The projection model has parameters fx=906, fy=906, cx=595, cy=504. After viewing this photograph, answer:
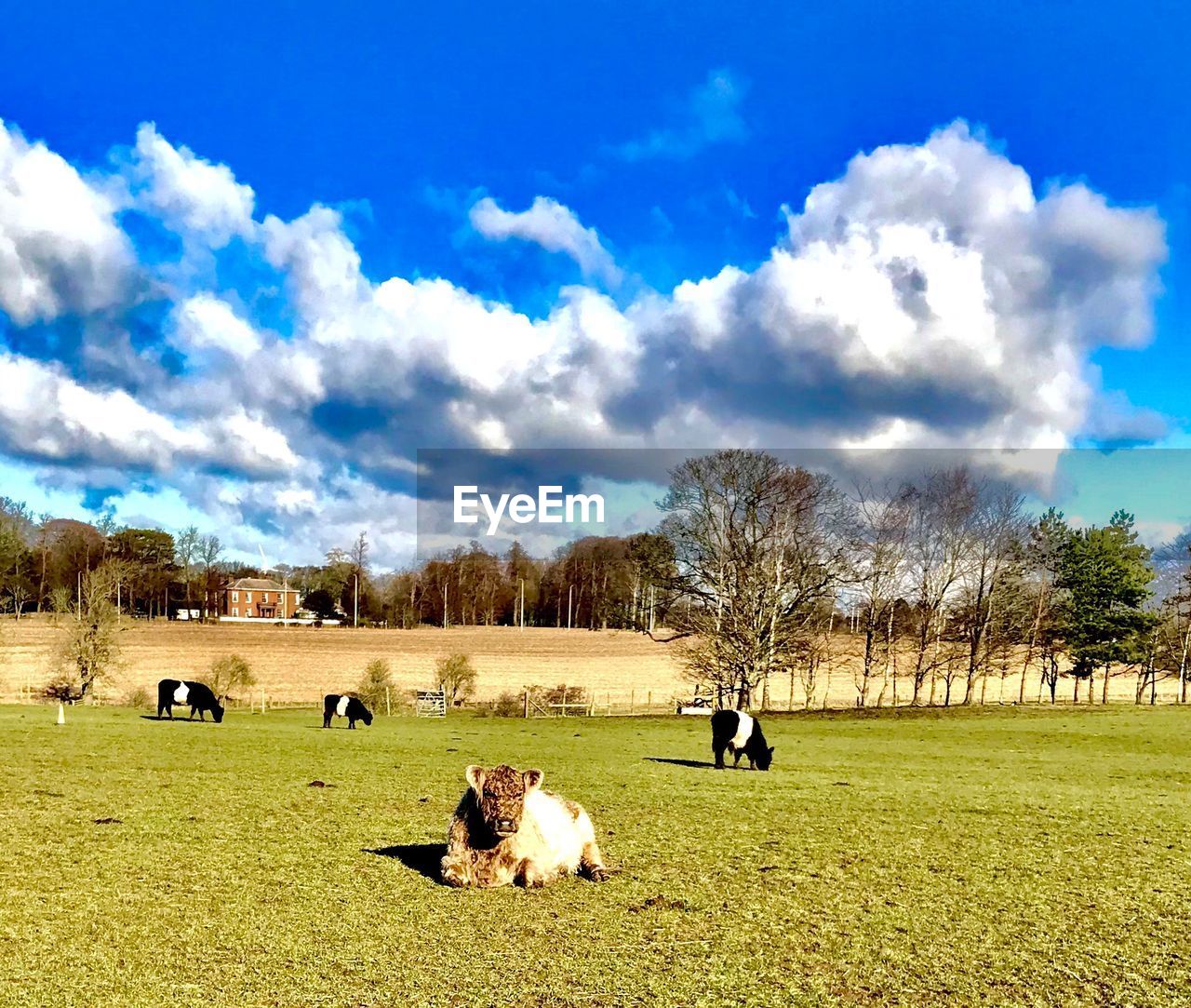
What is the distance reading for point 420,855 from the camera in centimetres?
991

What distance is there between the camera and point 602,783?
17.1 metres

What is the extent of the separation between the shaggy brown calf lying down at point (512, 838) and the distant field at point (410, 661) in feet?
144

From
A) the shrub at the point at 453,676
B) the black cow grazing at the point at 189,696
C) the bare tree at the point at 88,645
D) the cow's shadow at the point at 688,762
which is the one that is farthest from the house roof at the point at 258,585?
the cow's shadow at the point at 688,762

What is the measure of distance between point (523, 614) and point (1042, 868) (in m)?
118

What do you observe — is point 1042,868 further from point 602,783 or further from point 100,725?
point 100,725

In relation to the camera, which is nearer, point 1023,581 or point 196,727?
point 196,727

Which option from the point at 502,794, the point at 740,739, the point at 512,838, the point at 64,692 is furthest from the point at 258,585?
the point at 502,794

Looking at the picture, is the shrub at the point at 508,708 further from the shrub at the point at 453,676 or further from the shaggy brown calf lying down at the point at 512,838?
the shaggy brown calf lying down at the point at 512,838

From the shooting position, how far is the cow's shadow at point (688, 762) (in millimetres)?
21016

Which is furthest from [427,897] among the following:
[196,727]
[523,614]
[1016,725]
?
[523,614]

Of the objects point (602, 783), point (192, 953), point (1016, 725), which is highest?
point (192, 953)

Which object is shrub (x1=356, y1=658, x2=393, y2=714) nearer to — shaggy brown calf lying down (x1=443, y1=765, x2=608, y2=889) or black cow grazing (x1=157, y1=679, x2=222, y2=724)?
black cow grazing (x1=157, y1=679, x2=222, y2=724)

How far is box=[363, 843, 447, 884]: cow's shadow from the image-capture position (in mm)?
9182

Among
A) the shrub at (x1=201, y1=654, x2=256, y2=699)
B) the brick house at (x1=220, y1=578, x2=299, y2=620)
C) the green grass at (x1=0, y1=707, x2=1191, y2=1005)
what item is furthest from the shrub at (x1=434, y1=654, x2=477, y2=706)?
the brick house at (x1=220, y1=578, x2=299, y2=620)
